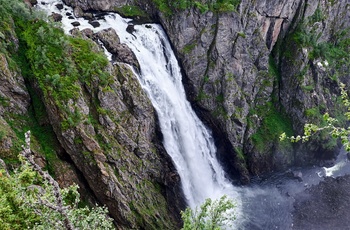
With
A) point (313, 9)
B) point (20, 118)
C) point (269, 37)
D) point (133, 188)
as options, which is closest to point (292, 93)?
point (269, 37)

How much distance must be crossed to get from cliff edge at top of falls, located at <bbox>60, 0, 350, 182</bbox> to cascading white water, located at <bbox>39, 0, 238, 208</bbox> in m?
1.93

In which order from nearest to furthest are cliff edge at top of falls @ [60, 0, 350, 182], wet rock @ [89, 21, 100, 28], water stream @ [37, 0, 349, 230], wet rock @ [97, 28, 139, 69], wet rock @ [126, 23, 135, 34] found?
wet rock @ [97, 28, 139, 69] < water stream @ [37, 0, 349, 230] < wet rock @ [89, 21, 100, 28] < wet rock @ [126, 23, 135, 34] < cliff edge at top of falls @ [60, 0, 350, 182]

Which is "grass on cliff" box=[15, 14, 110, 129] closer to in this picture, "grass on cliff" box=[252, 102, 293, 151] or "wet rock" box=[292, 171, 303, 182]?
"grass on cliff" box=[252, 102, 293, 151]

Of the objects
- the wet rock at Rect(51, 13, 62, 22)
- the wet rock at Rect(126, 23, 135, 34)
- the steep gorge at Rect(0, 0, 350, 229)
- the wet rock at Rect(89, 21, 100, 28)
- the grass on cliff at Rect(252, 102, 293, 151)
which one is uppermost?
the wet rock at Rect(51, 13, 62, 22)

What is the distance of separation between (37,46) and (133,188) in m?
13.1

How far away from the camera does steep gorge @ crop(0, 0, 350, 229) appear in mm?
24047

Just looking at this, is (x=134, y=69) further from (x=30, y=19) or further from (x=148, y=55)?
(x=30, y=19)

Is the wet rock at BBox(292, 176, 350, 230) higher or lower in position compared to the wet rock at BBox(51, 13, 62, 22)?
lower

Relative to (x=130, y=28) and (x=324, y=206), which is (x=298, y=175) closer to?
(x=324, y=206)

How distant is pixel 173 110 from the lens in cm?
3156

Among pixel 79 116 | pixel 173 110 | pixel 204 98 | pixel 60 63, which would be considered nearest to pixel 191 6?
pixel 204 98

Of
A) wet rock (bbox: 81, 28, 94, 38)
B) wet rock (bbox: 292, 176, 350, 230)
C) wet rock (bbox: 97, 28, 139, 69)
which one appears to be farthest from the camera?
wet rock (bbox: 292, 176, 350, 230)

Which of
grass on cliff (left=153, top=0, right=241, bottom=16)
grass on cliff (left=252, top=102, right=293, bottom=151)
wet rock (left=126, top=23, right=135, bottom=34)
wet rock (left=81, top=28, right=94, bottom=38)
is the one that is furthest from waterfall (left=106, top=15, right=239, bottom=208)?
grass on cliff (left=252, top=102, right=293, bottom=151)

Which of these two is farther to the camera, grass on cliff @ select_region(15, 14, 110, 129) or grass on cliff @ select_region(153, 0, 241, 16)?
grass on cliff @ select_region(153, 0, 241, 16)
